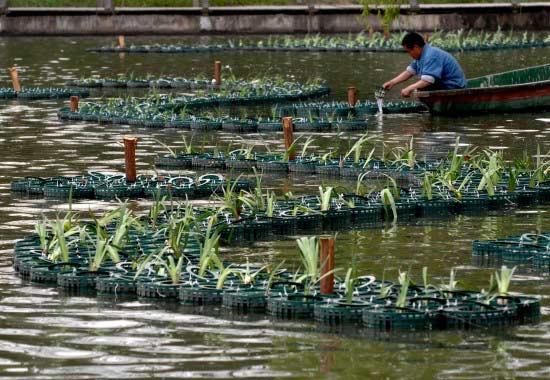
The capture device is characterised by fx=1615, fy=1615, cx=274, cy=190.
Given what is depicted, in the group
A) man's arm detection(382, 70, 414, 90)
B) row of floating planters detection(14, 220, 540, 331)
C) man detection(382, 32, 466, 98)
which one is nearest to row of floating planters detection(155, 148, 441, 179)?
man's arm detection(382, 70, 414, 90)

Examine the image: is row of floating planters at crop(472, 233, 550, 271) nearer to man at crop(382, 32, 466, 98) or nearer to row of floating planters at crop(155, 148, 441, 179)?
row of floating planters at crop(155, 148, 441, 179)

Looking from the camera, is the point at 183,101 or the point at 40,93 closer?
the point at 183,101

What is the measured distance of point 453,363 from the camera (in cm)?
1002

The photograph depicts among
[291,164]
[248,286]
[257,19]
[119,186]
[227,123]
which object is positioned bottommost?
[248,286]

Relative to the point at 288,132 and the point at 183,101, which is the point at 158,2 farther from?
the point at 288,132

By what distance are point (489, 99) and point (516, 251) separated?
13050mm

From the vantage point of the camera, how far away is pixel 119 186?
691 inches

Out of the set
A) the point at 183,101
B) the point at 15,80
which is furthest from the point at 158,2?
the point at 183,101

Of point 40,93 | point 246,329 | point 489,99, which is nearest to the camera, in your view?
point 246,329

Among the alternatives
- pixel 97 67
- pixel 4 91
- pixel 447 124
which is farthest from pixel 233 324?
pixel 97 67

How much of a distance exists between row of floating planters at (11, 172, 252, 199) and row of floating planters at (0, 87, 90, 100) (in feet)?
41.5

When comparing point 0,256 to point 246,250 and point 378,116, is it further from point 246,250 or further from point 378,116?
point 378,116

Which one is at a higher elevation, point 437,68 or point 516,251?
point 437,68

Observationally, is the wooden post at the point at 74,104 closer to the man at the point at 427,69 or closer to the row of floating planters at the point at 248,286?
the man at the point at 427,69
